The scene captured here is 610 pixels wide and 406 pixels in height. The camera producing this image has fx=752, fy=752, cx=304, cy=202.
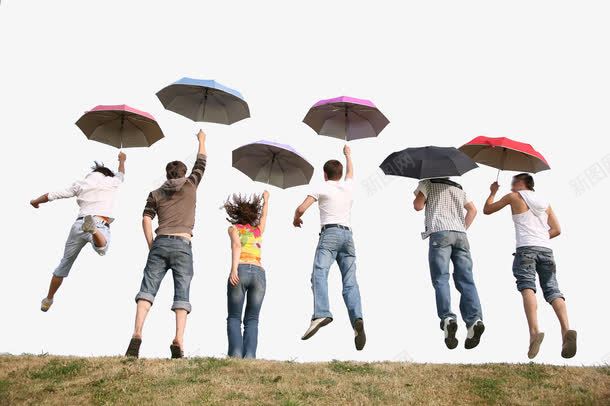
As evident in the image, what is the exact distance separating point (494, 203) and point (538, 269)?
127cm

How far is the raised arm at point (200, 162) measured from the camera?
11.9 meters

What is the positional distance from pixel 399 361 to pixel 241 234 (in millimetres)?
3215

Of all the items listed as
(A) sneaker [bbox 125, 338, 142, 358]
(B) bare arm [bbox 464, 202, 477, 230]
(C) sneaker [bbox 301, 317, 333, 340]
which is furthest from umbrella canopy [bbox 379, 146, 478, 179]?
(A) sneaker [bbox 125, 338, 142, 358]

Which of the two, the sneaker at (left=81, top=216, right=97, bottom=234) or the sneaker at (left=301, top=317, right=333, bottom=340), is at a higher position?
the sneaker at (left=81, top=216, right=97, bottom=234)

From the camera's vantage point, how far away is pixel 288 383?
10523 mm

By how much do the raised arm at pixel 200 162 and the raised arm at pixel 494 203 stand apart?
15.4ft

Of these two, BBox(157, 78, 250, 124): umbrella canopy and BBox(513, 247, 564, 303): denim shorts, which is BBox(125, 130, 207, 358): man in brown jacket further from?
BBox(513, 247, 564, 303): denim shorts

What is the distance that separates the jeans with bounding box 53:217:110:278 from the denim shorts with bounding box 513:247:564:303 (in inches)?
272

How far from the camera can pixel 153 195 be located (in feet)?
38.2

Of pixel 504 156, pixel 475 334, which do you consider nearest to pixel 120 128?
pixel 504 156

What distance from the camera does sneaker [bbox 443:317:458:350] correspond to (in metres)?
11.5

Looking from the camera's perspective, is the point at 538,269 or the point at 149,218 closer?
the point at 149,218

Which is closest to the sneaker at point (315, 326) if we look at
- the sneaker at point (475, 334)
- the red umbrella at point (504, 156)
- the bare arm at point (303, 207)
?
the bare arm at point (303, 207)

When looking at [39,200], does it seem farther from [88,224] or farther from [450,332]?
[450,332]
